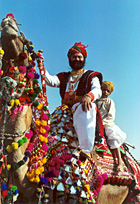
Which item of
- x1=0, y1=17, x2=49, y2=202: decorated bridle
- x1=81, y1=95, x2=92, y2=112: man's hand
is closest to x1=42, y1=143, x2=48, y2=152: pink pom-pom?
x1=0, y1=17, x2=49, y2=202: decorated bridle

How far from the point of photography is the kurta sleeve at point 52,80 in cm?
478

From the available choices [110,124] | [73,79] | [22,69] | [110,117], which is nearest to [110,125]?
[110,124]

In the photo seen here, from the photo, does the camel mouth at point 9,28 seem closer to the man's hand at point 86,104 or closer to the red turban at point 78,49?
the man's hand at point 86,104

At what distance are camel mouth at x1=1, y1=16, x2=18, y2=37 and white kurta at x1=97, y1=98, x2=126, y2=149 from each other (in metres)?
2.84

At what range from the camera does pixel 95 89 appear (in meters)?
4.53

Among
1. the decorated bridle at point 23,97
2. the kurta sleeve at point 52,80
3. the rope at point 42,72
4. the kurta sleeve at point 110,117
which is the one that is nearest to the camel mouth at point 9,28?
the decorated bridle at point 23,97

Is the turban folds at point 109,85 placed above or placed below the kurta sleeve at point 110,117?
above

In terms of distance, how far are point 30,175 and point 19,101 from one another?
106cm

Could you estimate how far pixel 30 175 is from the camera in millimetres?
3488

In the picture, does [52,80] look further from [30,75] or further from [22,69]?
[22,69]

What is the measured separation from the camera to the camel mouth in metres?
3.43

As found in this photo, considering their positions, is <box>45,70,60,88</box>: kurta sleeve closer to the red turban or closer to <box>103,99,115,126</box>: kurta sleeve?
the red turban

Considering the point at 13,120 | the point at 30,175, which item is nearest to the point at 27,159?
the point at 30,175

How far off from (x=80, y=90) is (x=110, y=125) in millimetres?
1239
